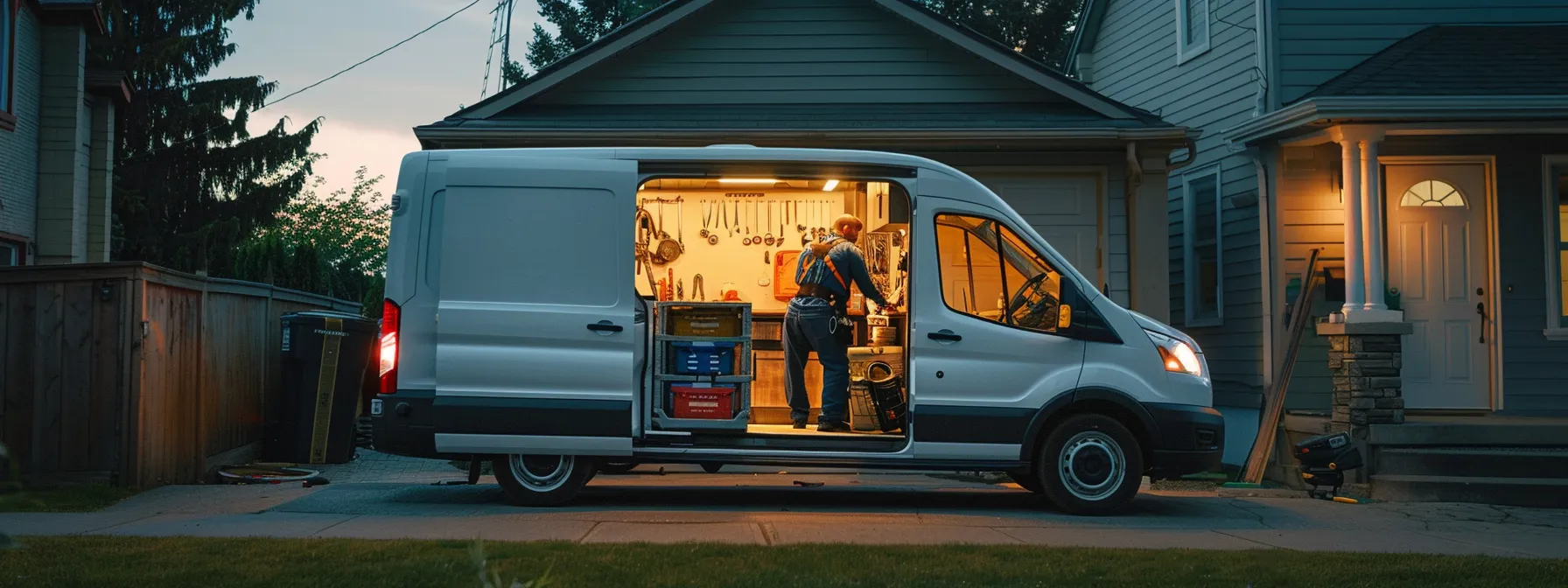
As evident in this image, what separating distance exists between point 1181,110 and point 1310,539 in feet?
32.3

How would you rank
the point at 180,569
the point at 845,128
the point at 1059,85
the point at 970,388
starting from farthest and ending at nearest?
the point at 1059,85 → the point at 845,128 → the point at 970,388 → the point at 180,569

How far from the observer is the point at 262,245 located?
2075 centimetres

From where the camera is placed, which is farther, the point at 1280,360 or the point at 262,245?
the point at 262,245

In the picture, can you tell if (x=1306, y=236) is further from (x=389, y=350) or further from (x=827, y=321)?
(x=389, y=350)

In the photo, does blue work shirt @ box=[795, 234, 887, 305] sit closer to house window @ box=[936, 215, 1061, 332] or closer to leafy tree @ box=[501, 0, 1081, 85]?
house window @ box=[936, 215, 1061, 332]

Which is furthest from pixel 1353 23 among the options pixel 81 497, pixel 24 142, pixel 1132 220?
pixel 24 142

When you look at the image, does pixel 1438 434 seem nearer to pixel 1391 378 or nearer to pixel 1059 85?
pixel 1391 378

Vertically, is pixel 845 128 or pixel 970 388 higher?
pixel 845 128

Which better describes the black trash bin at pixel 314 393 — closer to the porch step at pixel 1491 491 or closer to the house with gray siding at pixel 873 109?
the house with gray siding at pixel 873 109

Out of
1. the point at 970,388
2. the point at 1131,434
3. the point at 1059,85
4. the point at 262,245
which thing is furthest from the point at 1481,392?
the point at 262,245

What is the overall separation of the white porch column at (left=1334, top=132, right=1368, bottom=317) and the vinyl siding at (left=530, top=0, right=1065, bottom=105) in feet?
10.7

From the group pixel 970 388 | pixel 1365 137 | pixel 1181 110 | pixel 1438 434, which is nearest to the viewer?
pixel 970 388

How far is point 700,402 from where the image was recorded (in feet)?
29.2

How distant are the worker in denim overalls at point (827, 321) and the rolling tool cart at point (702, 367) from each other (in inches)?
20.5
